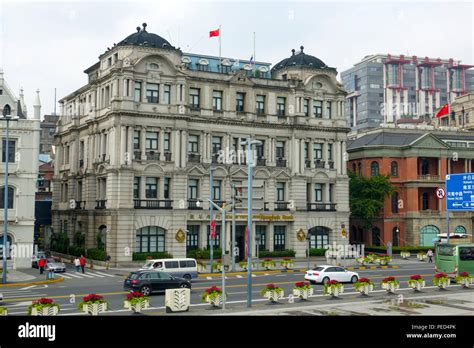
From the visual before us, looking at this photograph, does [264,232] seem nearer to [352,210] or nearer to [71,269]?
[352,210]

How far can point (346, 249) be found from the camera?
65.8 meters

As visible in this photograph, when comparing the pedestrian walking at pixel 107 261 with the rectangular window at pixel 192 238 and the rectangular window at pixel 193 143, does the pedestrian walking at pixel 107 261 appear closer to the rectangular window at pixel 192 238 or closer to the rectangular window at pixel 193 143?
the rectangular window at pixel 192 238

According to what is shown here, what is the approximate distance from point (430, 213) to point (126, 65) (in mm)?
44598

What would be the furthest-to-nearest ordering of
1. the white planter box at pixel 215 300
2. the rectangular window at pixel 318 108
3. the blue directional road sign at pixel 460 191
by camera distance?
1. the rectangular window at pixel 318 108
2. the blue directional road sign at pixel 460 191
3. the white planter box at pixel 215 300

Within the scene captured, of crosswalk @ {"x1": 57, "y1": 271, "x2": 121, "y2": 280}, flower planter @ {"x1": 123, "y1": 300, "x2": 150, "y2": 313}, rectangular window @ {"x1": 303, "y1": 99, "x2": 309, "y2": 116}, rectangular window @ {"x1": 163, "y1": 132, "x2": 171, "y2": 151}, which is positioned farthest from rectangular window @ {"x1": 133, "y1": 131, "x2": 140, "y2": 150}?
flower planter @ {"x1": 123, "y1": 300, "x2": 150, "y2": 313}

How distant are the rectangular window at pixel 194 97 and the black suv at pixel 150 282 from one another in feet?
95.0

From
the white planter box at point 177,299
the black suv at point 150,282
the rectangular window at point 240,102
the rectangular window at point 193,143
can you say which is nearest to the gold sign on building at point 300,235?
the rectangular window at point 193,143

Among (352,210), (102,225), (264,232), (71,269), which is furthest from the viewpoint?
(352,210)

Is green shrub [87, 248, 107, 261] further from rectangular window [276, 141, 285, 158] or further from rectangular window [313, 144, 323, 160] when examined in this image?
rectangular window [313, 144, 323, 160]

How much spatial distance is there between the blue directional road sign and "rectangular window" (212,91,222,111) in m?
30.8

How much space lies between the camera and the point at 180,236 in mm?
57375

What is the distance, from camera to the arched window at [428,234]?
74.6 metres

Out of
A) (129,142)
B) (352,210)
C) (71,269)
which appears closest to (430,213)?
(352,210)

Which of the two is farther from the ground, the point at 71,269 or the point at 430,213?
the point at 430,213
